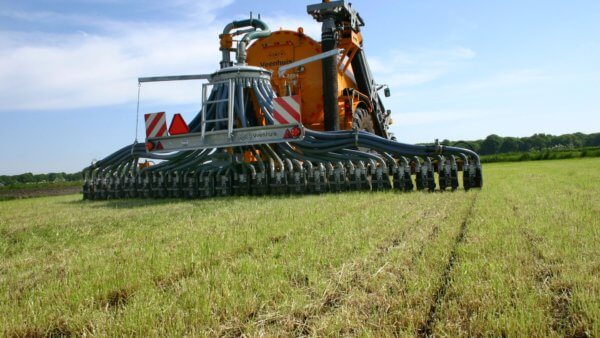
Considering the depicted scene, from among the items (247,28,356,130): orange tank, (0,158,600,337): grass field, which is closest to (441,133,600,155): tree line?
(247,28,356,130): orange tank

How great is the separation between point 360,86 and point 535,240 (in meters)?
8.29

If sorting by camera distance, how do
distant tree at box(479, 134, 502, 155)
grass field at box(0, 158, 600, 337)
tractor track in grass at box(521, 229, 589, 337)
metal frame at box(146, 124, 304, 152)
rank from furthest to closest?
1. distant tree at box(479, 134, 502, 155)
2. metal frame at box(146, 124, 304, 152)
3. grass field at box(0, 158, 600, 337)
4. tractor track in grass at box(521, 229, 589, 337)

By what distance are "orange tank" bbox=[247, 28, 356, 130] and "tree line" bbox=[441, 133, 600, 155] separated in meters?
48.9

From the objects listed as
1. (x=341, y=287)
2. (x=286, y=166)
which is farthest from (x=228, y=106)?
(x=341, y=287)

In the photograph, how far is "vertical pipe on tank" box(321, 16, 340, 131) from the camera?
9219mm

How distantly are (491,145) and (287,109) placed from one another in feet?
185

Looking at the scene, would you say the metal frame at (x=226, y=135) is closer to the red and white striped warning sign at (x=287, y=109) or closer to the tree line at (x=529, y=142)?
the red and white striped warning sign at (x=287, y=109)

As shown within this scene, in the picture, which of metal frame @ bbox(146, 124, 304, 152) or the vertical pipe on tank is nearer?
metal frame @ bbox(146, 124, 304, 152)

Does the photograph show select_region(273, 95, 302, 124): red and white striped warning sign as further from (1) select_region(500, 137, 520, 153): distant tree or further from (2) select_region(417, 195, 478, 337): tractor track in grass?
(1) select_region(500, 137, 520, 153): distant tree

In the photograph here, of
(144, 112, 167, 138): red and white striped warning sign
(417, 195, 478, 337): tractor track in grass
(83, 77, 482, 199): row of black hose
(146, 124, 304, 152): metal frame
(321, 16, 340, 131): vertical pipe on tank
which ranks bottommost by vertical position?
(417, 195, 478, 337): tractor track in grass

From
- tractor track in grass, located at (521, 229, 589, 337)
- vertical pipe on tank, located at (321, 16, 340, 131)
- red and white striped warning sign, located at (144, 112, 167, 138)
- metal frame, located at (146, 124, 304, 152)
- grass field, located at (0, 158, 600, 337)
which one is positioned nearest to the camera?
tractor track in grass, located at (521, 229, 589, 337)

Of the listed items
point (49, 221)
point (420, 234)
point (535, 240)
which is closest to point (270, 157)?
point (49, 221)

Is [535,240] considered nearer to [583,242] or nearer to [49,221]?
[583,242]

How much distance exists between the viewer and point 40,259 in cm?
337
